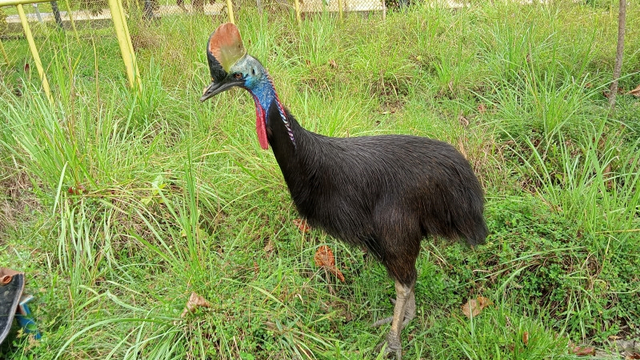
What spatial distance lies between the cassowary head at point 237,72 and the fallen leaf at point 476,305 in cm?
138

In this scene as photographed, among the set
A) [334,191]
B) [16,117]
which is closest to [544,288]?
[334,191]

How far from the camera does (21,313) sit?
2.15 metres

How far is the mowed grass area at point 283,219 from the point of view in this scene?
2121 mm

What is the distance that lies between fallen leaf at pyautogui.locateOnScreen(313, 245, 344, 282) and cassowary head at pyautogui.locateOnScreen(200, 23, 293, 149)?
1005mm

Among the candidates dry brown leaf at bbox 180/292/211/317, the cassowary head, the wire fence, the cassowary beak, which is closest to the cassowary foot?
dry brown leaf at bbox 180/292/211/317

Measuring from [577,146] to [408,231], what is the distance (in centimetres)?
169

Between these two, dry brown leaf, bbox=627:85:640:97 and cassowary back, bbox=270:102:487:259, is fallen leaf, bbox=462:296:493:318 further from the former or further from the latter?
dry brown leaf, bbox=627:85:640:97

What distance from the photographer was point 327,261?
254 centimetres

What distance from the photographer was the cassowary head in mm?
1642

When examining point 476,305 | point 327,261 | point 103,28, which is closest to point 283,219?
point 327,261

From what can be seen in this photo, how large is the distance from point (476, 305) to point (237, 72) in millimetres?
1634

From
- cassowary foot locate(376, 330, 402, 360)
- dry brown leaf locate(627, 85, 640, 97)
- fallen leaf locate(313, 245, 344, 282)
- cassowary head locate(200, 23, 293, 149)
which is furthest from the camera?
dry brown leaf locate(627, 85, 640, 97)

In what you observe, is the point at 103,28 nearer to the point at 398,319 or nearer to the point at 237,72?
the point at 237,72

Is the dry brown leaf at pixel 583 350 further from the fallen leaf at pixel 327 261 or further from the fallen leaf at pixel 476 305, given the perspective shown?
the fallen leaf at pixel 327 261
